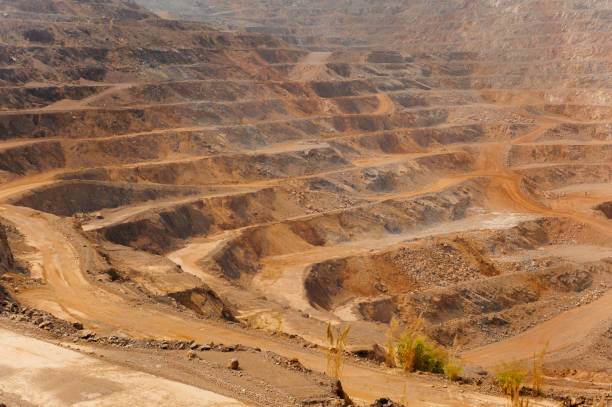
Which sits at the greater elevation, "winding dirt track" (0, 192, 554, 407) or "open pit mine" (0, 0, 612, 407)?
"open pit mine" (0, 0, 612, 407)

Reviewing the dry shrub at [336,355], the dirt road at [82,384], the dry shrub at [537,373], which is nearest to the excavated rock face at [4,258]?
the dirt road at [82,384]

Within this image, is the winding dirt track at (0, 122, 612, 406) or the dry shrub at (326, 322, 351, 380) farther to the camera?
the winding dirt track at (0, 122, 612, 406)

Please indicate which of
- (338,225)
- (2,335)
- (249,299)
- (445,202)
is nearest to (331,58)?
(445,202)

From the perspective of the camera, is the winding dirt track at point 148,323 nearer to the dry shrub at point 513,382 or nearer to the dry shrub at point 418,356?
the dry shrub at point 513,382

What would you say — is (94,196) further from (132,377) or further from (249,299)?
(132,377)

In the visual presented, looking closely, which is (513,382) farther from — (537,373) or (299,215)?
(299,215)

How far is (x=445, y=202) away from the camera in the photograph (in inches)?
2116

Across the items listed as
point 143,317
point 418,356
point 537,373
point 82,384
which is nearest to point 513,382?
point 537,373

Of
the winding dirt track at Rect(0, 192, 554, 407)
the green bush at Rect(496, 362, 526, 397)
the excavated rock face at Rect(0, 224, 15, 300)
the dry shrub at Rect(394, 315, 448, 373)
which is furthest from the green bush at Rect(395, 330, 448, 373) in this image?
the excavated rock face at Rect(0, 224, 15, 300)

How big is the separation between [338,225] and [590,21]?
8176 centimetres

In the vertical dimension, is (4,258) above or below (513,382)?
above

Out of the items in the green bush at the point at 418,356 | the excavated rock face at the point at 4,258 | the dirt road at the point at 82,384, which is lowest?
the dirt road at the point at 82,384

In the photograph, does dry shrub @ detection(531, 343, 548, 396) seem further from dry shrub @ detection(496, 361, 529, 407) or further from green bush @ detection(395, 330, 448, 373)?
green bush @ detection(395, 330, 448, 373)

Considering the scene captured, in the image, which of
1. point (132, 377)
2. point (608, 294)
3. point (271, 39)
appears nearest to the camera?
point (132, 377)
